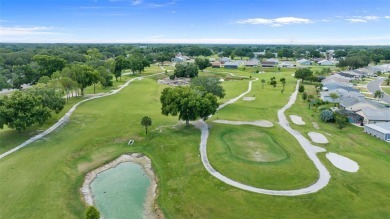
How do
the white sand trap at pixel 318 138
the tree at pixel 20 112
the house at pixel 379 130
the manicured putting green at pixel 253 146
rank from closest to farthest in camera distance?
the manicured putting green at pixel 253 146
the tree at pixel 20 112
the white sand trap at pixel 318 138
the house at pixel 379 130

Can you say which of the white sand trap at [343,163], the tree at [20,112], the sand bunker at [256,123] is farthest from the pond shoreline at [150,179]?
the white sand trap at [343,163]

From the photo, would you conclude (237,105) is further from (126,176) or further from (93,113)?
(126,176)

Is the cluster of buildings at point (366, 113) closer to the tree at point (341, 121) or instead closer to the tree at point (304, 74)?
the tree at point (341, 121)

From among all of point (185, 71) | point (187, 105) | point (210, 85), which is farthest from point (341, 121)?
point (185, 71)

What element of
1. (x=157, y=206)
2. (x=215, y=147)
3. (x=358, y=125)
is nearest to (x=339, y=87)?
(x=358, y=125)

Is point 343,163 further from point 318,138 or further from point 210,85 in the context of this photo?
point 210,85

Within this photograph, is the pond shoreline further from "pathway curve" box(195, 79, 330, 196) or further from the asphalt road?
the asphalt road

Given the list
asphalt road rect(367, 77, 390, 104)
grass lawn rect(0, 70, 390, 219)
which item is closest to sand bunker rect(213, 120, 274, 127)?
grass lawn rect(0, 70, 390, 219)
